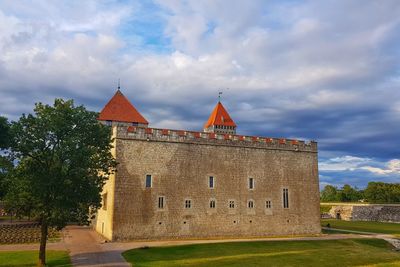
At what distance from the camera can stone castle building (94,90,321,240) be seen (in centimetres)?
3048

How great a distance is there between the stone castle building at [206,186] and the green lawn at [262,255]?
4647 mm

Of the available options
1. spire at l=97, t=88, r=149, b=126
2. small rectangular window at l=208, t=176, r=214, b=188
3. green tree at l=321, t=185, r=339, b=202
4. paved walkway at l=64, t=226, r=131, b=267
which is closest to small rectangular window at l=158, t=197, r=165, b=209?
small rectangular window at l=208, t=176, r=214, b=188

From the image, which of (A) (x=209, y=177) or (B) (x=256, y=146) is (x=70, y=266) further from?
(B) (x=256, y=146)

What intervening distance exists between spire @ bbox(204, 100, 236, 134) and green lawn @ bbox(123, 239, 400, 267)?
2743 cm

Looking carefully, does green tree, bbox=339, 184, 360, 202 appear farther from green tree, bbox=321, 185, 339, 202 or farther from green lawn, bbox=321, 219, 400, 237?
green lawn, bbox=321, 219, 400, 237

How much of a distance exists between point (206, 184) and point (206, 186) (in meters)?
0.19

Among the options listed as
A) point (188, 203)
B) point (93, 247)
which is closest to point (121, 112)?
point (188, 203)

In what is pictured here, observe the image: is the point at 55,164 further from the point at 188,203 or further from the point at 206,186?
the point at 206,186

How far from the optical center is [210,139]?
34.0 m

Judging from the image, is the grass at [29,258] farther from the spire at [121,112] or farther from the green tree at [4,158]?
the spire at [121,112]

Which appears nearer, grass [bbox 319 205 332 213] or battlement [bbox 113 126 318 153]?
battlement [bbox 113 126 318 153]

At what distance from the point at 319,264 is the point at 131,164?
55.6 ft

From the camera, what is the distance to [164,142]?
106 ft

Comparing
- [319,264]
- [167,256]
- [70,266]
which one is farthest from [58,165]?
[319,264]
